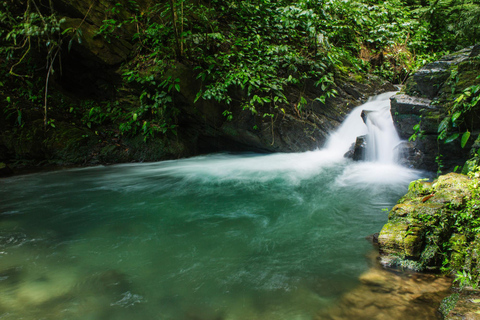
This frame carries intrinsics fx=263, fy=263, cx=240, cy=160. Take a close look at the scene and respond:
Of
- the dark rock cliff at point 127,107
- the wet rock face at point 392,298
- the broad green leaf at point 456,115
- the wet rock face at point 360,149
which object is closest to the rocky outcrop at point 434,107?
the broad green leaf at point 456,115

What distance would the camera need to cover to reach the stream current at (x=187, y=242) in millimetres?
2197

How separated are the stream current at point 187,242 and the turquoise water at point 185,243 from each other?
→ 14 millimetres

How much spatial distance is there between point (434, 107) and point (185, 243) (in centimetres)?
548

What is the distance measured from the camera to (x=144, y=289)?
2.37 metres

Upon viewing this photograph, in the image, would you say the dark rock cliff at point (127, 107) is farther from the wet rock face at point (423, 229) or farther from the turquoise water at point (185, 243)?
the wet rock face at point (423, 229)

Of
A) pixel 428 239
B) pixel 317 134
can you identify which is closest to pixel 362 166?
pixel 317 134

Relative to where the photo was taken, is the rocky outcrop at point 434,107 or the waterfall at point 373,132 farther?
the waterfall at point 373,132

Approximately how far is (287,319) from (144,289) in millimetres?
1277

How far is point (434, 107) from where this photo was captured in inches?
210

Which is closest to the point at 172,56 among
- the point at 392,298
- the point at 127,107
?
the point at 127,107

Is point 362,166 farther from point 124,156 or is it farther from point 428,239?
point 124,156

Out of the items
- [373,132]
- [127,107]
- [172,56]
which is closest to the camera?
[373,132]

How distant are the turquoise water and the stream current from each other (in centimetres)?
1

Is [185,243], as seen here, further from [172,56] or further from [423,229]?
[172,56]
